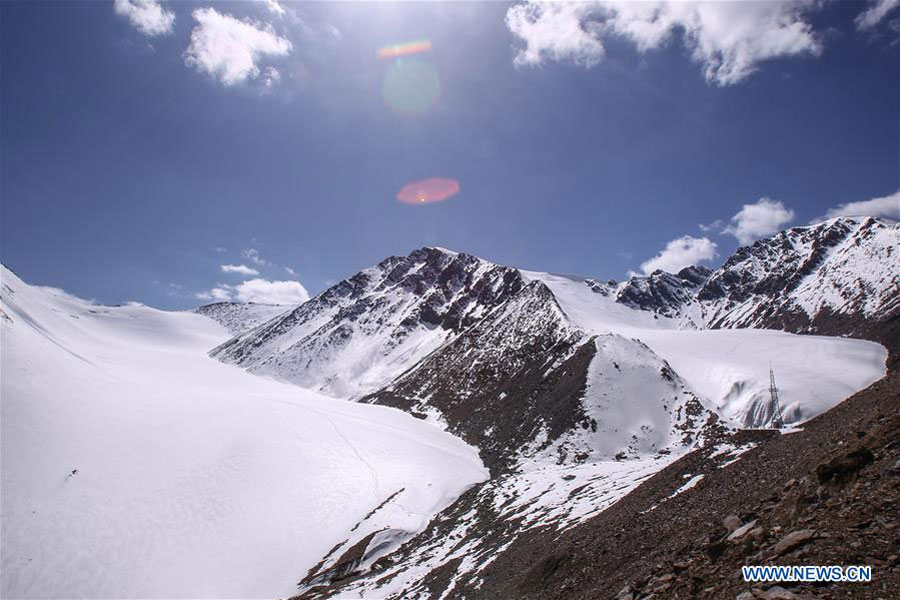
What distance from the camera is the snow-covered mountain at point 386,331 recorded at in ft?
444

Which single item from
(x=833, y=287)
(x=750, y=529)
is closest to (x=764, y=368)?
(x=750, y=529)

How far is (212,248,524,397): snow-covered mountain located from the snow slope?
7361 cm

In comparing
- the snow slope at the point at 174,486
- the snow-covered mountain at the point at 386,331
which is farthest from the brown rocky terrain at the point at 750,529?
the snow-covered mountain at the point at 386,331

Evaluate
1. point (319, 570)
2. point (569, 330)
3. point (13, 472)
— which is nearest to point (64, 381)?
point (13, 472)

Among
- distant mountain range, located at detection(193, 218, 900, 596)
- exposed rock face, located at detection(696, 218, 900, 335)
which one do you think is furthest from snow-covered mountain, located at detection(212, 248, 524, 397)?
exposed rock face, located at detection(696, 218, 900, 335)

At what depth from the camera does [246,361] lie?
→ 7288 inches

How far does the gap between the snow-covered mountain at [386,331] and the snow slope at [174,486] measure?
73.6 metres

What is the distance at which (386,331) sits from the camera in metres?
161

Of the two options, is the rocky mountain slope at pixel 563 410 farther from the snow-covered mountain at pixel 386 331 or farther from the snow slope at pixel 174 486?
the snow-covered mountain at pixel 386 331

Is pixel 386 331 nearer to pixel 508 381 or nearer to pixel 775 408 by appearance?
pixel 508 381

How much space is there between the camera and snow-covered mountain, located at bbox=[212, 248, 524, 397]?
135375mm

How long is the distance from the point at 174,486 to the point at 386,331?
411 ft

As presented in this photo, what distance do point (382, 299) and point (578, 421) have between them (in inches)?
5734

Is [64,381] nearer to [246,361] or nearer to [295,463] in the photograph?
[295,463]
